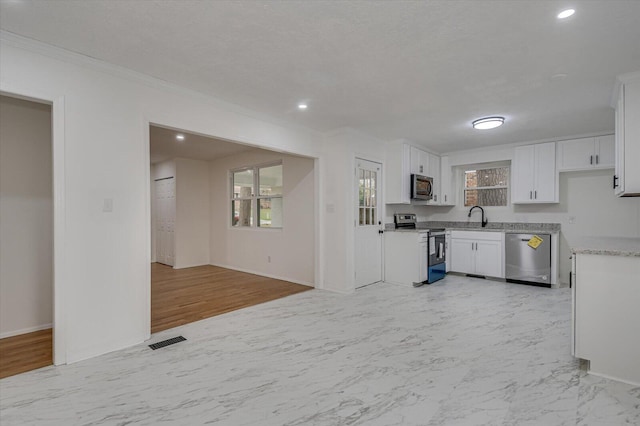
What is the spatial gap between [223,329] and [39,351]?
1.52 metres

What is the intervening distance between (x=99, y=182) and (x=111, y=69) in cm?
97

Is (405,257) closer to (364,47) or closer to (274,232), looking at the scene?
(274,232)

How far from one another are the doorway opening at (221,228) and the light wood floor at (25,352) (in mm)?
938

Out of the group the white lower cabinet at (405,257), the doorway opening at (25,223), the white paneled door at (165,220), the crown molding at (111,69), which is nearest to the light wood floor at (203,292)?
the white paneled door at (165,220)

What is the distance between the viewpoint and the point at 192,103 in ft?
10.7

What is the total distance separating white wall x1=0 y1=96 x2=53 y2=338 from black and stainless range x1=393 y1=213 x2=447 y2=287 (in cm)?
478

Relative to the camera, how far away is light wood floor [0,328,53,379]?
245 cm

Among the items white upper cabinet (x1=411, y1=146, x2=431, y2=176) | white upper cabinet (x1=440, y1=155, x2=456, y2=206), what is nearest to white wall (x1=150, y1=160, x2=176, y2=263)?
white upper cabinet (x1=411, y1=146, x2=431, y2=176)

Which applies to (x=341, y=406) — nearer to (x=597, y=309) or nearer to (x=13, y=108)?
(x=597, y=309)

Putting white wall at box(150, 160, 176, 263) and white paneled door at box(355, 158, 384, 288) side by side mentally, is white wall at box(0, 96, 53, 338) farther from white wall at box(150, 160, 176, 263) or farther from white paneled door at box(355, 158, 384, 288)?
white paneled door at box(355, 158, 384, 288)

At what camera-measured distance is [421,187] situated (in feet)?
18.4

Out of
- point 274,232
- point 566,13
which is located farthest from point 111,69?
point 274,232

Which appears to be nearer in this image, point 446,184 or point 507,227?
point 507,227

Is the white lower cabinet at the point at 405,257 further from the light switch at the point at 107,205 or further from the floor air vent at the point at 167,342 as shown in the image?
the light switch at the point at 107,205
